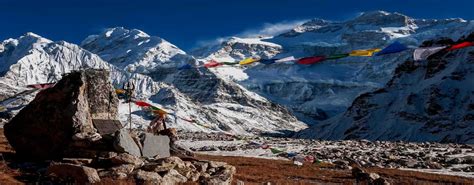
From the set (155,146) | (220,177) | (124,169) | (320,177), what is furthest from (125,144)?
(320,177)

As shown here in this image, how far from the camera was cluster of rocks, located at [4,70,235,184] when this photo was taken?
16.9 metres

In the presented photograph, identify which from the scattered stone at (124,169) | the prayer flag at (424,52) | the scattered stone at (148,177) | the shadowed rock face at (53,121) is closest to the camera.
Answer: the scattered stone at (148,177)

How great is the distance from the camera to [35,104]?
22047 millimetres

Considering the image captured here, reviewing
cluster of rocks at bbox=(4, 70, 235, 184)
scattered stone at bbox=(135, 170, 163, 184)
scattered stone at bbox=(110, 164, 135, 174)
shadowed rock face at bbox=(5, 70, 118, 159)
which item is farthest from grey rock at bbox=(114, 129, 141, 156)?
scattered stone at bbox=(135, 170, 163, 184)

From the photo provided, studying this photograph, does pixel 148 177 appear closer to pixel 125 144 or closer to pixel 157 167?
pixel 157 167

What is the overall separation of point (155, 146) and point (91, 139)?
331 cm

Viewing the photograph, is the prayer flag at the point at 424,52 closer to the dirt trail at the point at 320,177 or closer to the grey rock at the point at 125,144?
the dirt trail at the point at 320,177

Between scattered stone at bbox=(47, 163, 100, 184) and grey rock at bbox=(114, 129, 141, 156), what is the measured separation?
3.90 metres

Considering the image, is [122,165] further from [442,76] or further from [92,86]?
[442,76]

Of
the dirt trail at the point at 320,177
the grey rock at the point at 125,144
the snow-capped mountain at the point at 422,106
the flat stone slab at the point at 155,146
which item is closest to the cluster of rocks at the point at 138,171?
the grey rock at the point at 125,144

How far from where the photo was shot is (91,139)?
2000cm

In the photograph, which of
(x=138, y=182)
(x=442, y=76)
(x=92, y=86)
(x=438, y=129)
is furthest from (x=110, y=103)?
(x=442, y=76)

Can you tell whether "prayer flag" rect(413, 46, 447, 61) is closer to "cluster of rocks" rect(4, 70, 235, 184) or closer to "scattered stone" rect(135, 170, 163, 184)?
"cluster of rocks" rect(4, 70, 235, 184)

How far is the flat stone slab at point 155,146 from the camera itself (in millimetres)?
21695
